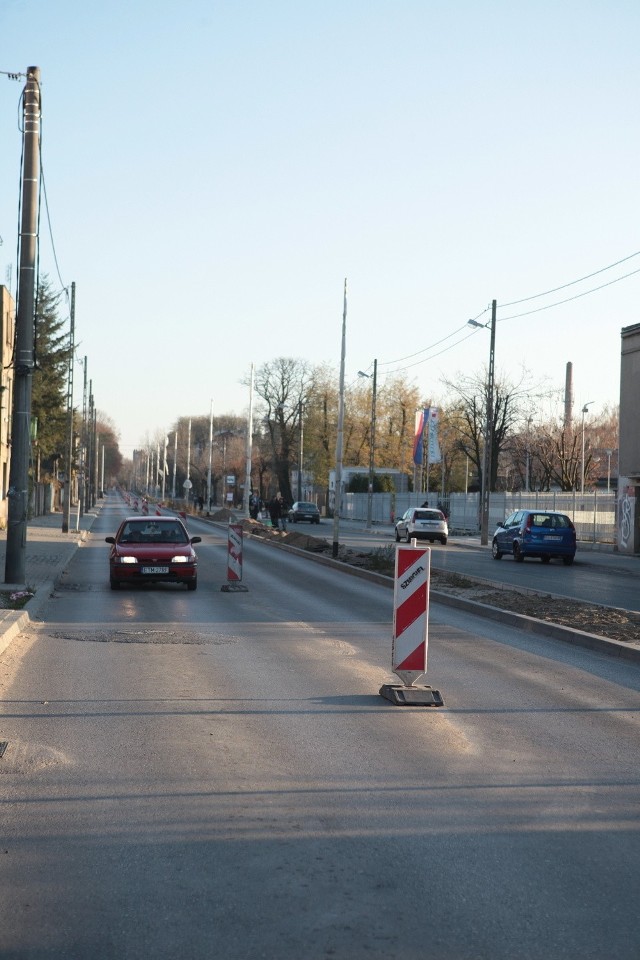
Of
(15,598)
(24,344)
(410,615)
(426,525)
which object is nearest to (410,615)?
(410,615)

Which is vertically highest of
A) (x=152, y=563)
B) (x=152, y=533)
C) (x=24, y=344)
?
(x=24, y=344)

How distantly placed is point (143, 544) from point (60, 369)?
43473 millimetres

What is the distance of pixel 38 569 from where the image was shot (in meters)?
23.5

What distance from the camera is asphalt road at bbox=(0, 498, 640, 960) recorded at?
4.18 metres

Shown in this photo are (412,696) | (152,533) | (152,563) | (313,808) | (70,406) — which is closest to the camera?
(313,808)

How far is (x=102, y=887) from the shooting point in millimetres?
4582

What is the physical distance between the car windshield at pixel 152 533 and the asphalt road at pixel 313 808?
9238mm

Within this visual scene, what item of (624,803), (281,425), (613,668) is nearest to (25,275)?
(613,668)

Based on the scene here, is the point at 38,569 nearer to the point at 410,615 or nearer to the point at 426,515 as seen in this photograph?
the point at 410,615

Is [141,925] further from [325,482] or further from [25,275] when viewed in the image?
[325,482]

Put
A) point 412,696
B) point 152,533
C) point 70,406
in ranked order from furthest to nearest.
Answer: point 70,406, point 152,533, point 412,696

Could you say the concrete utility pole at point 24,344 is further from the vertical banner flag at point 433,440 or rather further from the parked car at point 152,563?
the vertical banner flag at point 433,440

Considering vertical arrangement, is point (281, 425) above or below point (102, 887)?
above

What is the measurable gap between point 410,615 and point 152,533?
41.3ft
